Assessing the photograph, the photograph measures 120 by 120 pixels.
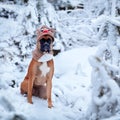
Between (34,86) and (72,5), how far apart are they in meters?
5.80

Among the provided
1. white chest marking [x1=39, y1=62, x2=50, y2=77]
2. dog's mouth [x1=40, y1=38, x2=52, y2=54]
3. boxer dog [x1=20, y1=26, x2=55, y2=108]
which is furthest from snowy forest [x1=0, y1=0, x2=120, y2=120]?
dog's mouth [x1=40, y1=38, x2=52, y2=54]

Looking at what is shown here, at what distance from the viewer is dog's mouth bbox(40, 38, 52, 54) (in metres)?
4.50

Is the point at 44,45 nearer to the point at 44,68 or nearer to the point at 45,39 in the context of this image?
the point at 45,39

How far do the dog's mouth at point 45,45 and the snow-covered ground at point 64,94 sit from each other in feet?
2.05

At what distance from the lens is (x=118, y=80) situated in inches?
145

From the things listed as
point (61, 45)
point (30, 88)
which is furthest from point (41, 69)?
point (61, 45)

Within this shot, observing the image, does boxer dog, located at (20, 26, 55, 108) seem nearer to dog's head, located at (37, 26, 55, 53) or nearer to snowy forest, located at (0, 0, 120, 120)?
dog's head, located at (37, 26, 55, 53)

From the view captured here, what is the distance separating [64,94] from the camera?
19.6ft

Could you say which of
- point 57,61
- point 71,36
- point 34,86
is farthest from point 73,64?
point 34,86

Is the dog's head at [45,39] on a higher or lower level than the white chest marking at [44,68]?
higher

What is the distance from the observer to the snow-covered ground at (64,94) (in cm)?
373

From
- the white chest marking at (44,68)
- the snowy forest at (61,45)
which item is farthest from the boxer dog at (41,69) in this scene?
the snowy forest at (61,45)

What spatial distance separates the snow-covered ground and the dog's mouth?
2.05ft

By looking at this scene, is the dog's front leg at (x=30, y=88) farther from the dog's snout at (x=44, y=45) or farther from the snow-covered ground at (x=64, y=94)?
the dog's snout at (x=44, y=45)
